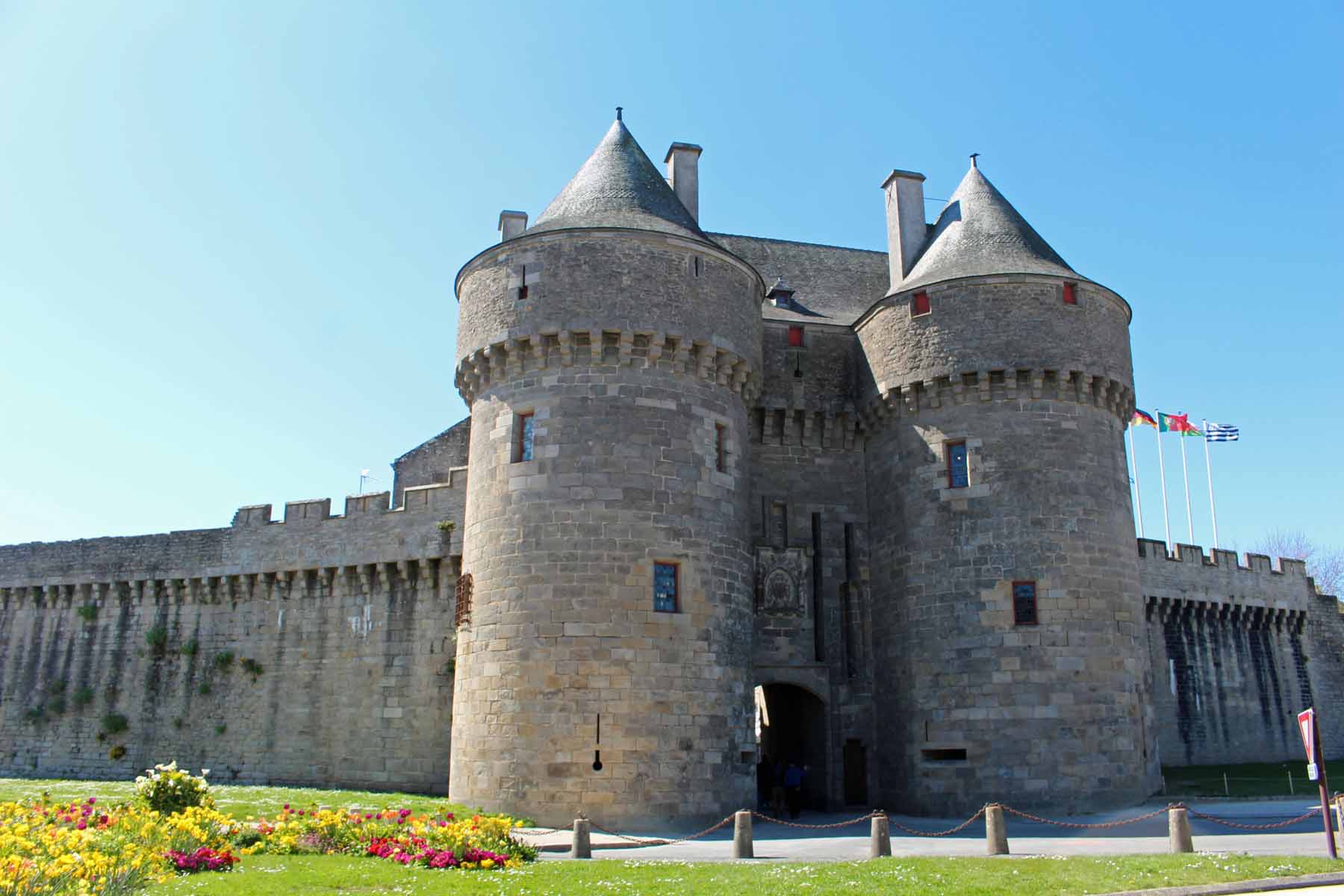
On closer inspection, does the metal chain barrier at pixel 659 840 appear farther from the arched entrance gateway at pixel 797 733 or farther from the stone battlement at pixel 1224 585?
the stone battlement at pixel 1224 585

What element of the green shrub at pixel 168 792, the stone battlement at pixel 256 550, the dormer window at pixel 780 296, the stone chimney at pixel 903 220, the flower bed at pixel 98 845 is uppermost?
the stone chimney at pixel 903 220

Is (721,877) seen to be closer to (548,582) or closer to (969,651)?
(548,582)

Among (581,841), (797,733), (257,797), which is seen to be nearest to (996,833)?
(581,841)

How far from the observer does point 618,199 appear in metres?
22.1

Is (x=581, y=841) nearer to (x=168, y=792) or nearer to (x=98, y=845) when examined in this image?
(x=168, y=792)

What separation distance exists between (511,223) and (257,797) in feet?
48.4

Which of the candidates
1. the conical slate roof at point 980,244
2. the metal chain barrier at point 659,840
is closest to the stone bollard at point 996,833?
the metal chain barrier at point 659,840

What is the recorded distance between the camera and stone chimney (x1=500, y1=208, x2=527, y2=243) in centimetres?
2803

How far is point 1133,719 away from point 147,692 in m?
23.1

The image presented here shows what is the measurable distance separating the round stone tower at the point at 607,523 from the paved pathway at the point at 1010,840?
4.20 ft

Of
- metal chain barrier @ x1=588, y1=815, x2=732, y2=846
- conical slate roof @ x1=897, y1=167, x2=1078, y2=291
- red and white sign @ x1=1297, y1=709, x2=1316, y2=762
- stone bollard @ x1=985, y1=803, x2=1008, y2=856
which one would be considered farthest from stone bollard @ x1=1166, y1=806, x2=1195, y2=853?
conical slate roof @ x1=897, y1=167, x2=1078, y2=291

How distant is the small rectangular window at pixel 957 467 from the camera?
2214cm

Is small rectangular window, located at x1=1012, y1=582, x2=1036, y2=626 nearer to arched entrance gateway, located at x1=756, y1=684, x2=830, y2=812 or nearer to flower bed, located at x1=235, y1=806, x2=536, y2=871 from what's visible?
arched entrance gateway, located at x1=756, y1=684, x2=830, y2=812

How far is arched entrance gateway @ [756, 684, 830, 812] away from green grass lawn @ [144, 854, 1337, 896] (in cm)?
909
